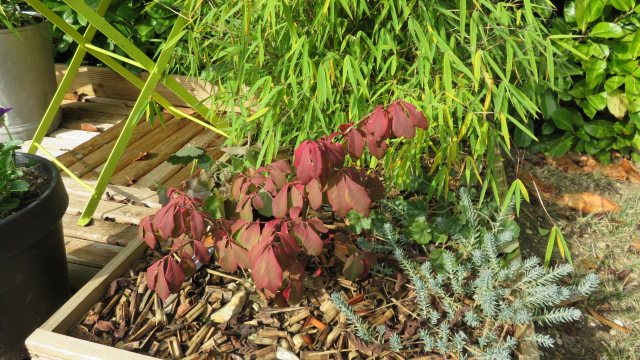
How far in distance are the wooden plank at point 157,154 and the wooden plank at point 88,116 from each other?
1.53ft

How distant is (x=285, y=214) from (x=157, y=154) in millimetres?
1547

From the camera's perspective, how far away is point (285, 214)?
145 centimetres

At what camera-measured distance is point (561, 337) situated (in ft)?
6.27

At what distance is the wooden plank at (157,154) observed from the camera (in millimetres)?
2585

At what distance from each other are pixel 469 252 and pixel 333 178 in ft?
2.01

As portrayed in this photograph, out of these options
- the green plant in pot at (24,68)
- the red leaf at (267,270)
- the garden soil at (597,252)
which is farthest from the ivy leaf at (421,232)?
the green plant in pot at (24,68)

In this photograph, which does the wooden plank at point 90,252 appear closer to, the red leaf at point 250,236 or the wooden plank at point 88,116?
the red leaf at point 250,236

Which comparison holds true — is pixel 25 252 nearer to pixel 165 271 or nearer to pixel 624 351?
pixel 165 271

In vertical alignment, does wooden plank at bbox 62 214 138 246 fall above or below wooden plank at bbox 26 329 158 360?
below

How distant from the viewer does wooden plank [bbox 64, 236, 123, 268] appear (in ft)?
6.74

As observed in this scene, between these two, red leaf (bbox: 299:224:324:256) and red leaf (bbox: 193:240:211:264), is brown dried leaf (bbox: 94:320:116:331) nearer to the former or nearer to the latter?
red leaf (bbox: 193:240:211:264)

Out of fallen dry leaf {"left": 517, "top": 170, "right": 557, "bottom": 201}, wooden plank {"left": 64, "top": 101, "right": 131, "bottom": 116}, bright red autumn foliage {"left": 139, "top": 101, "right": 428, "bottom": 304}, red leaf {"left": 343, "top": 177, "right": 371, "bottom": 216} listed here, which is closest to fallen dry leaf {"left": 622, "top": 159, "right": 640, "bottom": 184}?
fallen dry leaf {"left": 517, "top": 170, "right": 557, "bottom": 201}

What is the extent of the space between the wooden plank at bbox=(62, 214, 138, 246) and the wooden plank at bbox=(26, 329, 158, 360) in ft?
2.15

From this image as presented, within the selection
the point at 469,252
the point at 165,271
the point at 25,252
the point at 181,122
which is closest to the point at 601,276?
the point at 469,252
